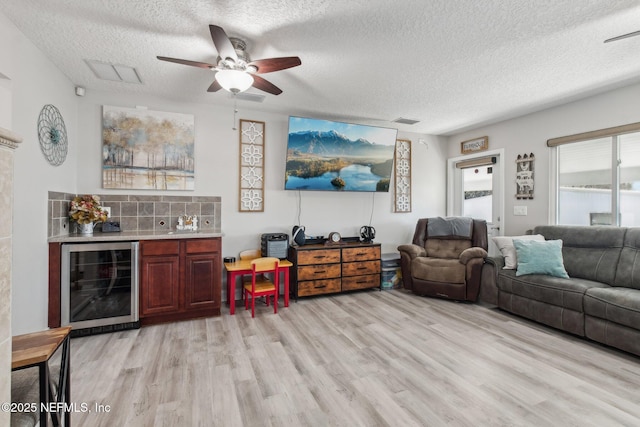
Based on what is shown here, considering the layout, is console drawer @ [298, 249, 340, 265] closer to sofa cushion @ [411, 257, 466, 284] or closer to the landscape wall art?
sofa cushion @ [411, 257, 466, 284]

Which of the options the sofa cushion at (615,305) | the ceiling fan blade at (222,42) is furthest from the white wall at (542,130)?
the ceiling fan blade at (222,42)

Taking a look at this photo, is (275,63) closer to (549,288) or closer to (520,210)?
(549,288)

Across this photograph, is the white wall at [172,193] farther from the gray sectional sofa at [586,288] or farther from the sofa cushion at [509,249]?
the gray sectional sofa at [586,288]

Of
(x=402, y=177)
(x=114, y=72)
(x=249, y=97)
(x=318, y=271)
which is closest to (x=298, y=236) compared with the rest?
(x=318, y=271)

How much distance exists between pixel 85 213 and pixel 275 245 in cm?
203

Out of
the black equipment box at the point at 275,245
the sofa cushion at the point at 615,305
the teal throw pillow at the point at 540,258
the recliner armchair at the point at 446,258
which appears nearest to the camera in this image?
the sofa cushion at the point at 615,305

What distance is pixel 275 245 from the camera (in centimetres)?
385

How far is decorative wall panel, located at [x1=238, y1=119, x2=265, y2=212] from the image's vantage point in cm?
401

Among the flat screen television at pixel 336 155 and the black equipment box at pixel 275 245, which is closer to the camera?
the black equipment box at pixel 275 245

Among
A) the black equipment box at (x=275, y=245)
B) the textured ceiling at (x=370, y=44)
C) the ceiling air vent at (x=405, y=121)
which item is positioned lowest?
the black equipment box at (x=275, y=245)

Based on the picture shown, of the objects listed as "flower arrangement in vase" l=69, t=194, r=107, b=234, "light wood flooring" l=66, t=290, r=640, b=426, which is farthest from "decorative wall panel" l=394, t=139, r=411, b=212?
"flower arrangement in vase" l=69, t=194, r=107, b=234

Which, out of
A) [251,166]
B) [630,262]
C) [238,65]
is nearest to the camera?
[238,65]

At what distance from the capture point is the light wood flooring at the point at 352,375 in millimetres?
1730

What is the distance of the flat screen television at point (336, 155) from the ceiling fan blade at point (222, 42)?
1.68 m
